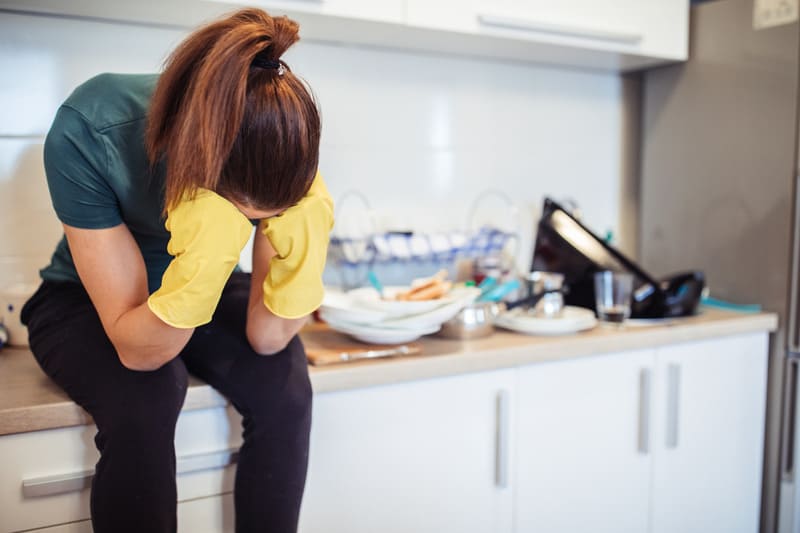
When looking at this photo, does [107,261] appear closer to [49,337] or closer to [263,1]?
[49,337]

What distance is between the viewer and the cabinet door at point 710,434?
148cm

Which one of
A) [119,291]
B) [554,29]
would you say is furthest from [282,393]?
[554,29]

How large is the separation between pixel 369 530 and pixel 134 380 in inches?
20.0

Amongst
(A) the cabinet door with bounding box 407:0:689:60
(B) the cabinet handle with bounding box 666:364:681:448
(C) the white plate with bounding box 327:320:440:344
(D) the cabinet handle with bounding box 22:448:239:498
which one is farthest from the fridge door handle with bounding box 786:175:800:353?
(D) the cabinet handle with bounding box 22:448:239:498

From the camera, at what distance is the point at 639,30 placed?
5.34 feet

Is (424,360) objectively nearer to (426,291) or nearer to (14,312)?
(426,291)

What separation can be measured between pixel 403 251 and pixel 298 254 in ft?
2.19

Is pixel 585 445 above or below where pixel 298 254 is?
below

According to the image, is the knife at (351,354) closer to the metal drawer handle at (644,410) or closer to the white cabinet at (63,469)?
the white cabinet at (63,469)

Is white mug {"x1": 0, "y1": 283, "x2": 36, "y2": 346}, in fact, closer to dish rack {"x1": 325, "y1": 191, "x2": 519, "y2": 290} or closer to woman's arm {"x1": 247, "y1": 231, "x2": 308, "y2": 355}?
woman's arm {"x1": 247, "y1": 231, "x2": 308, "y2": 355}

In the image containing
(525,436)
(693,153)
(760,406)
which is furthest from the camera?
(693,153)

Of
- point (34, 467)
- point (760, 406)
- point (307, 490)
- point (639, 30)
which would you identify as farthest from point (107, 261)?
point (760, 406)

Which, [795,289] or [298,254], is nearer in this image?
[298,254]

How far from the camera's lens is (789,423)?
157 cm
